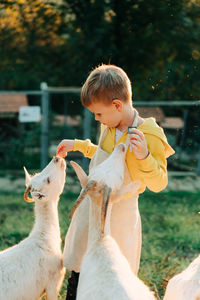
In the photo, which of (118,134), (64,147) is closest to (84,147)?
(64,147)

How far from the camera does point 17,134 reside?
843 cm

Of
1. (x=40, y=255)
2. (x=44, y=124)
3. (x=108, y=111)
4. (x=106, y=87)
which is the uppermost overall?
(x=106, y=87)

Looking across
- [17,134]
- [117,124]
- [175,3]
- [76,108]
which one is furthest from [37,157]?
[117,124]

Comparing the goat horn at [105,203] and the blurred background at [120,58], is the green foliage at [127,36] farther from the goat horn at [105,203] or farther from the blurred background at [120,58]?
the goat horn at [105,203]

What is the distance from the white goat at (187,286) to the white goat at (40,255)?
2.53 feet

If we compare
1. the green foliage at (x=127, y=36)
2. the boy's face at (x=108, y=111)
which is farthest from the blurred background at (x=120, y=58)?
the boy's face at (x=108, y=111)

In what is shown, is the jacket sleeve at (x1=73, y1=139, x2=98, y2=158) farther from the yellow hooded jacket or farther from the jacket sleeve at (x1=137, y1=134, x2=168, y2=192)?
the jacket sleeve at (x1=137, y1=134, x2=168, y2=192)

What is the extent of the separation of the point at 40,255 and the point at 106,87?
114 cm

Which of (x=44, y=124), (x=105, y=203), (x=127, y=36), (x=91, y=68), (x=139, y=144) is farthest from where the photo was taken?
(x=91, y=68)

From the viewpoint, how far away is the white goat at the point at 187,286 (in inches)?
83.7

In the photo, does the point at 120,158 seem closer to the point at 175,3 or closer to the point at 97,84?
the point at 97,84

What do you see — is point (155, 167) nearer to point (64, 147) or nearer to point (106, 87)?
point (106, 87)

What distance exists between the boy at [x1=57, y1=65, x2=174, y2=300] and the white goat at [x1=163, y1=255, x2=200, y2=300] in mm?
383

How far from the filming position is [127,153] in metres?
2.54
